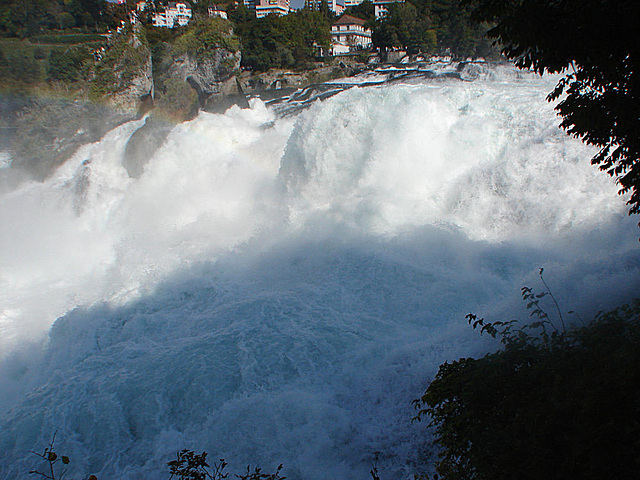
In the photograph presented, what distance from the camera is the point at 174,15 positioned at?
37.3 metres

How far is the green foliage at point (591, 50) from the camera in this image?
2584 mm

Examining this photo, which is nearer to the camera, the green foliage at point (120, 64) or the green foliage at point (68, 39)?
the green foliage at point (120, 64)

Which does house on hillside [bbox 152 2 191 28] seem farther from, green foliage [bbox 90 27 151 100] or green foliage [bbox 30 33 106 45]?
green foliage [bbox 90 27 151 100]

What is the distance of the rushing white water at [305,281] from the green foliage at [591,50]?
8.44 feet

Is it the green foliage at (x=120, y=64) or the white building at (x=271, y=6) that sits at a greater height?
the white building at (x=271, y=6)

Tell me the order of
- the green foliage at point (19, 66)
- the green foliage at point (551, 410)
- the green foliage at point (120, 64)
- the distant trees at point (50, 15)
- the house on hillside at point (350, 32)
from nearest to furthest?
the green foliage at point (551, 410) < the green foliage at point (120, 64) < the green foliage at point (19, 66) < the distant trees at point (50, 15) < the house on hillside at point (350, 32)

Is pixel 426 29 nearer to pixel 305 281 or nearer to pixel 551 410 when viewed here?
pixel 305 281

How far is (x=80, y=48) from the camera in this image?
23891mm

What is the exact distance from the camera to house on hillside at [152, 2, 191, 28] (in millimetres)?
30344

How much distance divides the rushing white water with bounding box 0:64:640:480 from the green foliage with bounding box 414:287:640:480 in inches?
63.1

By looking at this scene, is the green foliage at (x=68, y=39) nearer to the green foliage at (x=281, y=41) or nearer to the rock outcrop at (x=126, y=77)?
the rock outcrop at (x=126, y=77)

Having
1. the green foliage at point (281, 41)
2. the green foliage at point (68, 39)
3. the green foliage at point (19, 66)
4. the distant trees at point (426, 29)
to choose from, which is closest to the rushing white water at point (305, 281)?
the green foliage at point (19, 66)

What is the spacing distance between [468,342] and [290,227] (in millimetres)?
5674

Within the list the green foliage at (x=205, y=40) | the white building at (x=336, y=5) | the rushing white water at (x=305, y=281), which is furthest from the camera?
the white building at (x=336, y=5)
